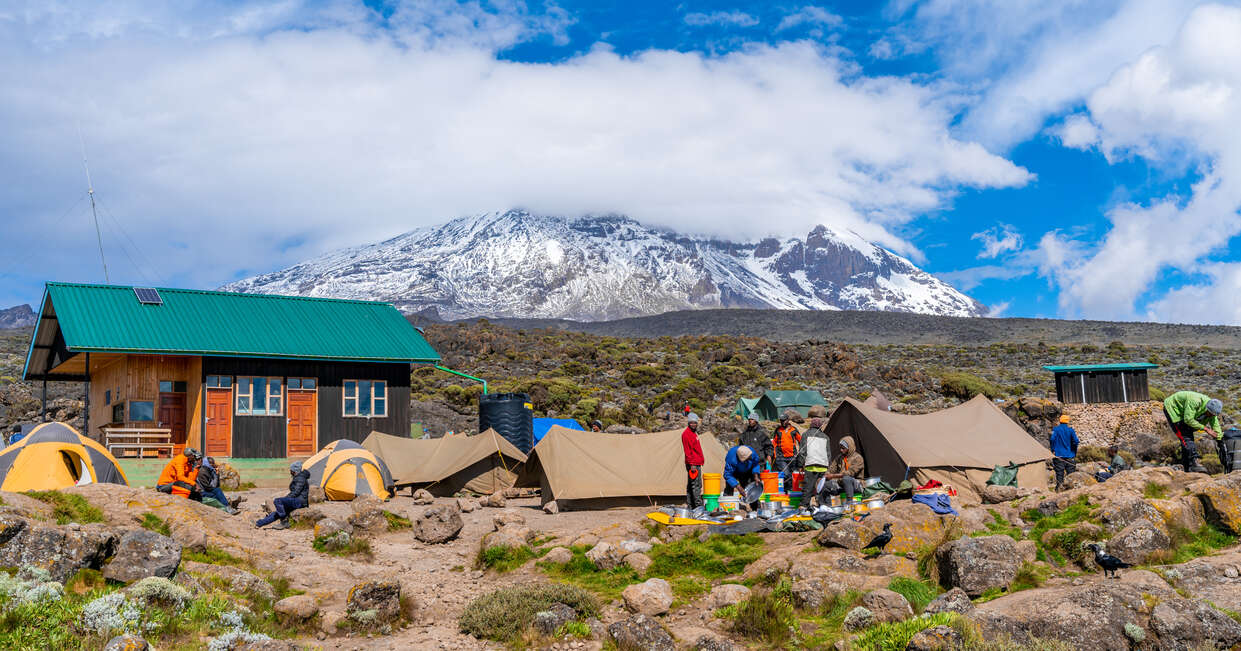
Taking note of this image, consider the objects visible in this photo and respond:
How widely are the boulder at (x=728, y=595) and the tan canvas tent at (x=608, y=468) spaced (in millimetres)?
6994

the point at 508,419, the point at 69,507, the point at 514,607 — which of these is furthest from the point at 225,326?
the point at 514,607

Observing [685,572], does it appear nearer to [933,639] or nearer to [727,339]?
[933,639]

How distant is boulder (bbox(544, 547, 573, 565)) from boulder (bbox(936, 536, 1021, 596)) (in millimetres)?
4393

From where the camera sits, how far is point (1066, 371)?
30.5 meters

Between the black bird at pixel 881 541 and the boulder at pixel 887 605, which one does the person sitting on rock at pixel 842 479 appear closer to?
the black bird at pixel 881 541

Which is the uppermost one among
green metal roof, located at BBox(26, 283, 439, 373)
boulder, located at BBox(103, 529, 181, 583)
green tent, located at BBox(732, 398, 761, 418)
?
green metal roof, located at BBox(26, 283, 439, 373)

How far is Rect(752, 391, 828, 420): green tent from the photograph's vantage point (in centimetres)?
4012

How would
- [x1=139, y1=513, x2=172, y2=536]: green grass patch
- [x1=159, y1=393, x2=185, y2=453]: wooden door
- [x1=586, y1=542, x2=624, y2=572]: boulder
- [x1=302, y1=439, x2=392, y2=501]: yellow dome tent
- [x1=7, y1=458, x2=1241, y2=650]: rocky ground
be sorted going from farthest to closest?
[x1=159, y1=393, x2=185, y2=453]: wooden door, [x1=302, y1=439, x2=392, y2=501]: yellow dome tent, [x1=586, y1=542, x2=624, y2=572]: boulder, [x1=139, y1=513, x2=172, y2=536]: green grass patch, [x1=7, y1=458, x2=1241, y2=650]: rocky ground

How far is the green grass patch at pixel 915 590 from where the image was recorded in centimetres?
854

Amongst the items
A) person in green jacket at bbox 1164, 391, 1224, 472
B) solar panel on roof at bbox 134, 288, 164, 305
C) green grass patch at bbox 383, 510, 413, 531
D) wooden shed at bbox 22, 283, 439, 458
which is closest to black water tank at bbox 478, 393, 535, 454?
wooden shed at bbox 22, 283, 439, 458

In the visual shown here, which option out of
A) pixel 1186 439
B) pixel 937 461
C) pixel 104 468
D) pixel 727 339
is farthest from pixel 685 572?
pixel 727 339

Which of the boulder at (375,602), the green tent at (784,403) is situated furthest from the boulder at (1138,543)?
the green tent at (784,403)

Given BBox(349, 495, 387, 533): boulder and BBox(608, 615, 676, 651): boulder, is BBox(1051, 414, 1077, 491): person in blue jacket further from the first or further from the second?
BBox(349, 495, 387, 533): boulder

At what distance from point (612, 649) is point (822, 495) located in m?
5.43
